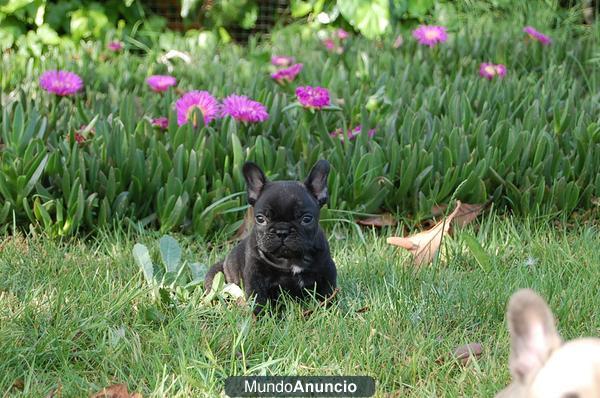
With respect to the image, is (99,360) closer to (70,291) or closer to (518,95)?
(70,291)

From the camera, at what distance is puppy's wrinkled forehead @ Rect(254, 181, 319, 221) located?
271 centimetres

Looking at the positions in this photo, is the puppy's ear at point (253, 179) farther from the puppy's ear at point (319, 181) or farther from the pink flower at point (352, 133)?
the pink flower at point (352, 133)

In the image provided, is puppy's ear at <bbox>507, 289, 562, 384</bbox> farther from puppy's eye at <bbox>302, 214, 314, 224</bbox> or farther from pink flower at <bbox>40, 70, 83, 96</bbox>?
pink flower at <bbox>40, 70, 83, 96</bbox>

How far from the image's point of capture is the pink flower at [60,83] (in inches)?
178

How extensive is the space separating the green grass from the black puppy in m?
0.08

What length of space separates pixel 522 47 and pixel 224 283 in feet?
12.6

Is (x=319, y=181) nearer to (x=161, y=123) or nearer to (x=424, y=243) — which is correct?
(x=424, y=243)

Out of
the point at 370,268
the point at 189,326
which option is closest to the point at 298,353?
the point at 189,326

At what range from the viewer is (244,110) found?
4023mm

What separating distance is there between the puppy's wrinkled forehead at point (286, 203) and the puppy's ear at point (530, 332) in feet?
3.90

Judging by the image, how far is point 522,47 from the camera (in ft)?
20.0

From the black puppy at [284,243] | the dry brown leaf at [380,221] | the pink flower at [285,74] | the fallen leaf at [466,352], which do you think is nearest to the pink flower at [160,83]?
the pink flower at [285,74]

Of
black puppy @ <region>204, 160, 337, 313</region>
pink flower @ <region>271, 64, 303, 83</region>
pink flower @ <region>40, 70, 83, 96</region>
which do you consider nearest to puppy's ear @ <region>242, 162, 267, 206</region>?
black puppy @ <region>204, 160, 337, 313</region>

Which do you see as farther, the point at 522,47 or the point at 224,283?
the point at 522,47
